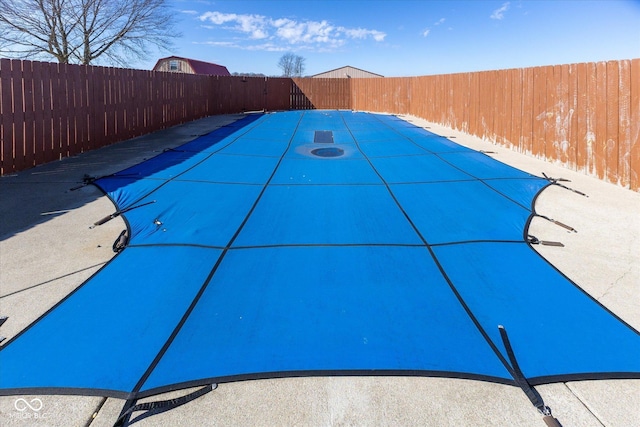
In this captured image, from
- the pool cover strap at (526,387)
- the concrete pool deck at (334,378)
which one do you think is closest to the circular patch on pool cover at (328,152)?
the concrete pool deck at (334,378)

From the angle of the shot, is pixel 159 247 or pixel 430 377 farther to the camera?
pixel 159 247

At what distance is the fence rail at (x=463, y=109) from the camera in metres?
6.07

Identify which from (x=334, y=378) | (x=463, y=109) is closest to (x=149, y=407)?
(x=334, y=378)

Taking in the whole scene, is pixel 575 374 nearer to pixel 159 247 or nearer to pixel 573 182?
pixel 159 247

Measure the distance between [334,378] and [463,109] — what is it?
1139cm

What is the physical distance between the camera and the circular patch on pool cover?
813 cm

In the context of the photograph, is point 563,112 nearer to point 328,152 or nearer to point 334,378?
point 328,152

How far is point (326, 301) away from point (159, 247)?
1.82 m

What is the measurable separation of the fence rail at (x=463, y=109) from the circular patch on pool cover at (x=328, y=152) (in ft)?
13.8

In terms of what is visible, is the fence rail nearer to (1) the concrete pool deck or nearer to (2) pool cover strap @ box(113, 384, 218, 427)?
(1) the concrete pool deck

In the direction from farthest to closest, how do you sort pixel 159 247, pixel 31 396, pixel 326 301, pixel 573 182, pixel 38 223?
pixel 573 182
pixel 38 223
pixel 159 247
pixel 326 301
pixel 31 396

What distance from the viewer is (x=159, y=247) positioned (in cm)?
363

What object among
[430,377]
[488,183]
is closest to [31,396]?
[430,377]

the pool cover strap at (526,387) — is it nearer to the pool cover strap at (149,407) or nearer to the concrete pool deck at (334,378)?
the concrete pool deck at (334,378)
